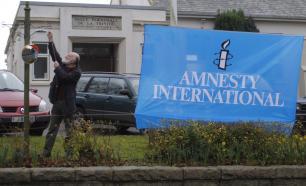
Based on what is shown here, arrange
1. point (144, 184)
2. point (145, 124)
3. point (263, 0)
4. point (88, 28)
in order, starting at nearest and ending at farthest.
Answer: point (144, 184) < point (145, 124) < point (88, 28) < point (263, 0)

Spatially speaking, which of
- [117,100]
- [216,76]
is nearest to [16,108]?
[117,100]

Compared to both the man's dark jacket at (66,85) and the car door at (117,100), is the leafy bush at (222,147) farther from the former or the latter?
the car door at (117,100)

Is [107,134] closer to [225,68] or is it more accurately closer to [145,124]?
[145,124]

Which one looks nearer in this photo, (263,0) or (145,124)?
(145,124)

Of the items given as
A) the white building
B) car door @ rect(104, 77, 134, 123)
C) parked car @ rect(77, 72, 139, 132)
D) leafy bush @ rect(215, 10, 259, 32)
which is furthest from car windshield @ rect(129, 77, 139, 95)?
leafy bush @ rect(215, 10, 259, 32)

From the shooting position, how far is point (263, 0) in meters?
29.9

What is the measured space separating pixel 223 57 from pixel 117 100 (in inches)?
215

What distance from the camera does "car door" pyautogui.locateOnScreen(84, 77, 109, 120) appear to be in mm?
15022

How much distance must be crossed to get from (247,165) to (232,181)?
0.37 meters

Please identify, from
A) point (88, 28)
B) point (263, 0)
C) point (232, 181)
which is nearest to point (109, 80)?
point (232, 181)

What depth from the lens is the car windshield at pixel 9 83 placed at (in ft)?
44.3

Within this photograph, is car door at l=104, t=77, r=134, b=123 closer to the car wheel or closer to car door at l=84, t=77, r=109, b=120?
car door at l=84, t=77, r=109, b=120

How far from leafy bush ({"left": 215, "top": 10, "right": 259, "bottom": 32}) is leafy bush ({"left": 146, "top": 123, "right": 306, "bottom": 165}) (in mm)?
18379

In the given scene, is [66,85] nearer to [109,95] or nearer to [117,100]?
[117,100]
